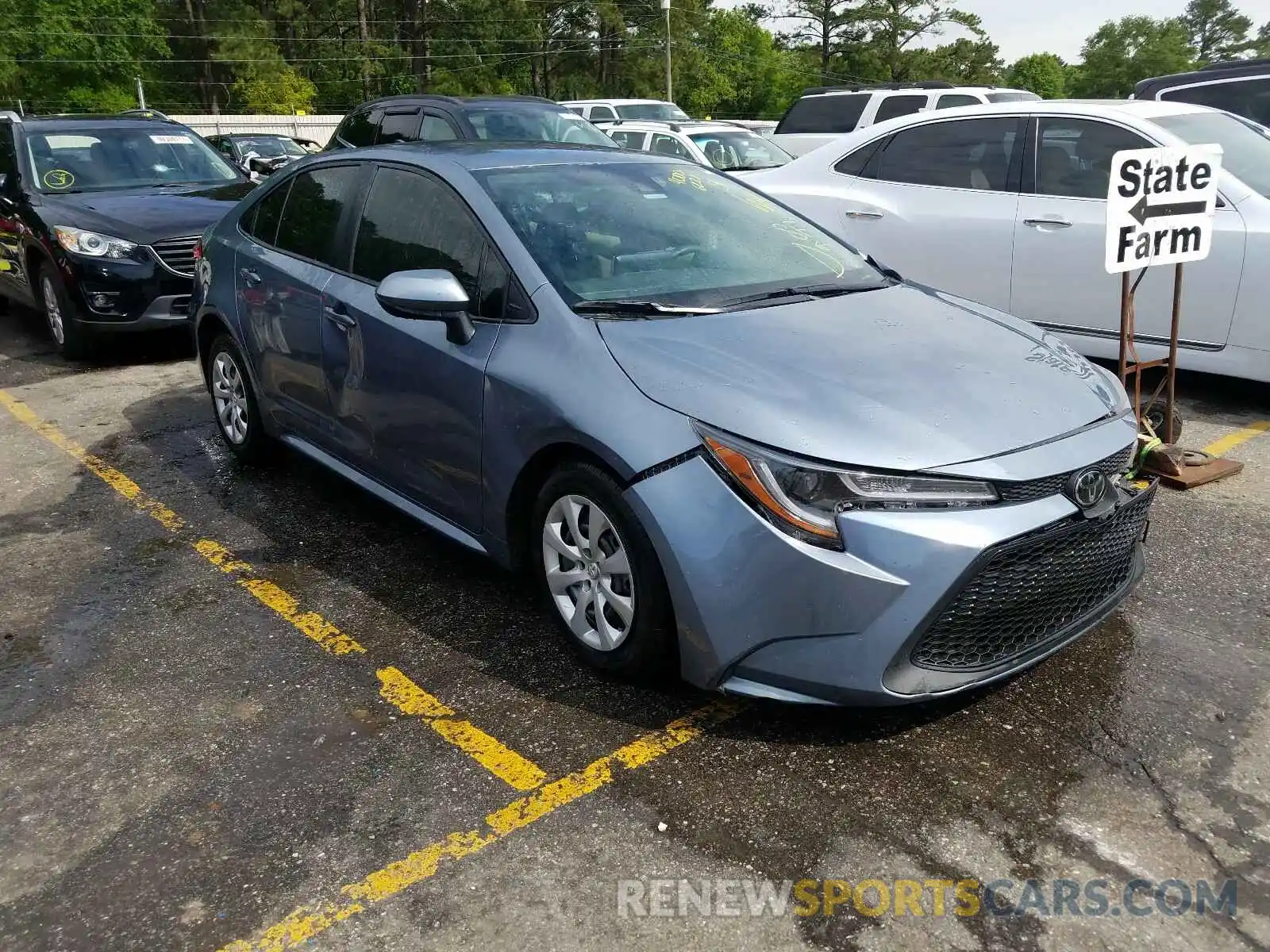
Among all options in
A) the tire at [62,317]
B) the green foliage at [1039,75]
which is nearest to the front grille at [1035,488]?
the tire at [62,317]

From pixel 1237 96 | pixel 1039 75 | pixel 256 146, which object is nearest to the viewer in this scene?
pixel 1237 96

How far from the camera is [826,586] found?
105 inches

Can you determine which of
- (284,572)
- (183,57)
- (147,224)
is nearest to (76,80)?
(183,57)

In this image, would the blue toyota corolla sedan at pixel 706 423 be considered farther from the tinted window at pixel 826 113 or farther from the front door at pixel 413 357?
the tinted window at pixel 826 113

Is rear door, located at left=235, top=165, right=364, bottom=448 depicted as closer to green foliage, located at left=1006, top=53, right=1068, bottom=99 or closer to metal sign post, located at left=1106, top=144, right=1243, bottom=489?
metal sign post, located at left=1106, top=144, right=1243, bottom=489

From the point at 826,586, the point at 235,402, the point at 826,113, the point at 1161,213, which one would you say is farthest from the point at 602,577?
the point at 826,113

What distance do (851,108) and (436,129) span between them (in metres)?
8.54

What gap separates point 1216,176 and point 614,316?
3.07 metres

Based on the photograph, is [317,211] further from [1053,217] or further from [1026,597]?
[1053,217]

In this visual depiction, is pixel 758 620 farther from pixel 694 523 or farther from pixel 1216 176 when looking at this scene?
pixel 1216 176

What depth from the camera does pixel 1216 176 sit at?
15.4 ft

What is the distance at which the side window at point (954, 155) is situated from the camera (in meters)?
6.58

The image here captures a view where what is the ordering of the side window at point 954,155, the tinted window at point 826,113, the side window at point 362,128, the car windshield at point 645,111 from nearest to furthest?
the side window at point 954,155 → the side window at point 362,128 → the tinted window at point 826,113 → the car windshield at point 645,111

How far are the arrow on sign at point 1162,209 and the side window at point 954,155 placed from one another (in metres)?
1.91
